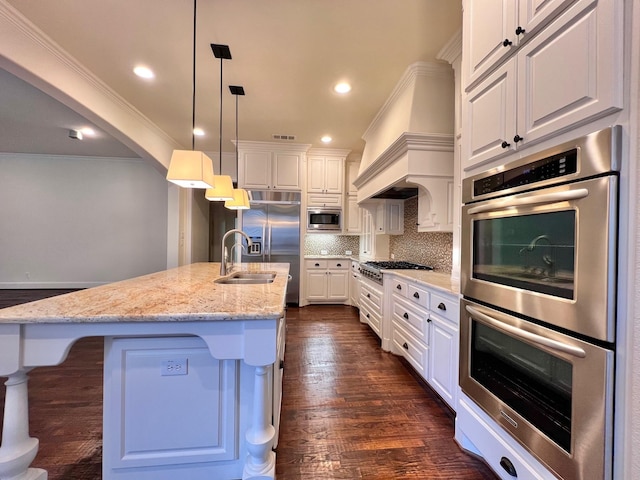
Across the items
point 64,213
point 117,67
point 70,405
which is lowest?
point 70,405

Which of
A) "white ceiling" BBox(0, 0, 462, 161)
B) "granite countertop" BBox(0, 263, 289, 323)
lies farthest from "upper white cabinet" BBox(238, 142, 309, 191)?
"granite countertop" BBox(0, 263, 289, 323)

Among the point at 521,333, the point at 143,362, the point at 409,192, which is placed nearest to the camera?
the point at 521,333

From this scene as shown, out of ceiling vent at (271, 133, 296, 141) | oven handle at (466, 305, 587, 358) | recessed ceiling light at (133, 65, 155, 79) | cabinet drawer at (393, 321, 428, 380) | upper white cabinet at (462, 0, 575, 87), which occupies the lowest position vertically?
cabinet drawer at (393, 321, 428, 380)

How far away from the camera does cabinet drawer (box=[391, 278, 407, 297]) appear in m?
2.59

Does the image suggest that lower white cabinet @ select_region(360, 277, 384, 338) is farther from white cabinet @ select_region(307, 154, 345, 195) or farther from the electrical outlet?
the electrical outlet

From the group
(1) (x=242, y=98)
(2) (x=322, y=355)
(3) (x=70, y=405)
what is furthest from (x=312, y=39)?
(3) (x=70, y=405)

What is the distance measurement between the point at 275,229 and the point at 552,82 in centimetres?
419

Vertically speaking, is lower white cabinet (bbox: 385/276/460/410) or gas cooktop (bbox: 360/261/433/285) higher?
gas cooktop (bbox: 360/261/433/285)

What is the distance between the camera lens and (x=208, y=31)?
2.20m

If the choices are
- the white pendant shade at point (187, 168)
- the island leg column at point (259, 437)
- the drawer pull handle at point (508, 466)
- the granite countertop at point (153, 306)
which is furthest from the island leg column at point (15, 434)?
the drawer pull handle at point (508, 466)

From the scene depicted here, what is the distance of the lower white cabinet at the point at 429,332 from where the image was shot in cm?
181

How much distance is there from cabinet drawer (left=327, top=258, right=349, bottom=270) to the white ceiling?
2351 millimetres

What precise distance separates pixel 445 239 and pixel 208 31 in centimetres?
296

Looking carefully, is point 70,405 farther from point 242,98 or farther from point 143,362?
point 242,98
